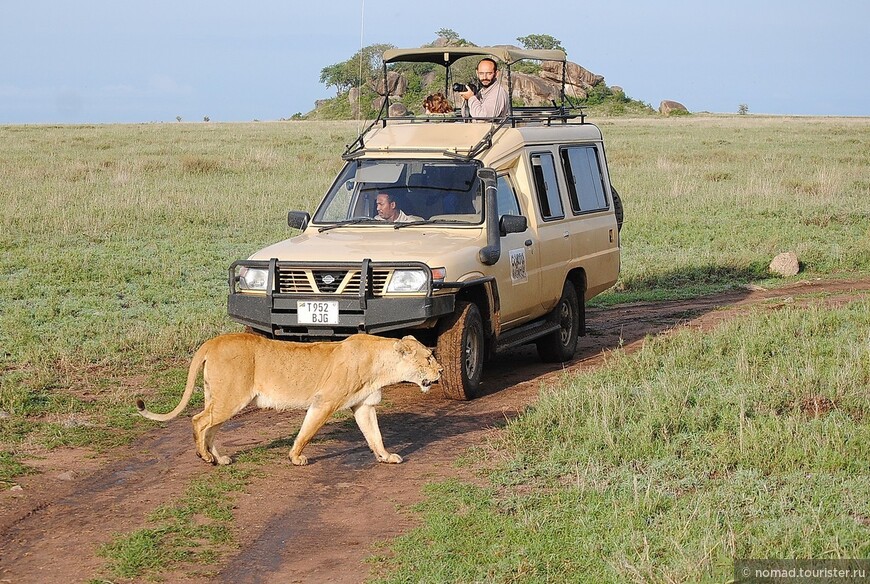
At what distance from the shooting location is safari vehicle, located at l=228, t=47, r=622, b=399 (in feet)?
24.7

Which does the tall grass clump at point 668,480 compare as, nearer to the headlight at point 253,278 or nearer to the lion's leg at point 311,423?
the lion's leg at point 311,423

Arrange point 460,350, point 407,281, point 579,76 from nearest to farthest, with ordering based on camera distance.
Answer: point 407,281
point 460,350
point 579,76

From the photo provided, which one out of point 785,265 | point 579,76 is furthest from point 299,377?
point 579,76

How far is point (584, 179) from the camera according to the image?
10.2 metres

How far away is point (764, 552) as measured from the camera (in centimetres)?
448

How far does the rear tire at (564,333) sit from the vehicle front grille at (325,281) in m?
2.38

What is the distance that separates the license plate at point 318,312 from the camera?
7.49m

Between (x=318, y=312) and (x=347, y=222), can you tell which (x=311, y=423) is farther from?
(x=347, y=222)

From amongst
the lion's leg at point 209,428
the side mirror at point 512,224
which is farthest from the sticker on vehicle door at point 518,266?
the lion's leg at point 209,428

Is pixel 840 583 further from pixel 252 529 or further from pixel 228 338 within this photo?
pixel 228 338

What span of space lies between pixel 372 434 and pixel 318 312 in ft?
4.58

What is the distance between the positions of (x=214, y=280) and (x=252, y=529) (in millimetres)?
A: 8127

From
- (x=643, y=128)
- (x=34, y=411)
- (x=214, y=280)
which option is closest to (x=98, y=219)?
(x=214, y=280)

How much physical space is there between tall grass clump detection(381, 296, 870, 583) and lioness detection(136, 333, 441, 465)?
774mm
